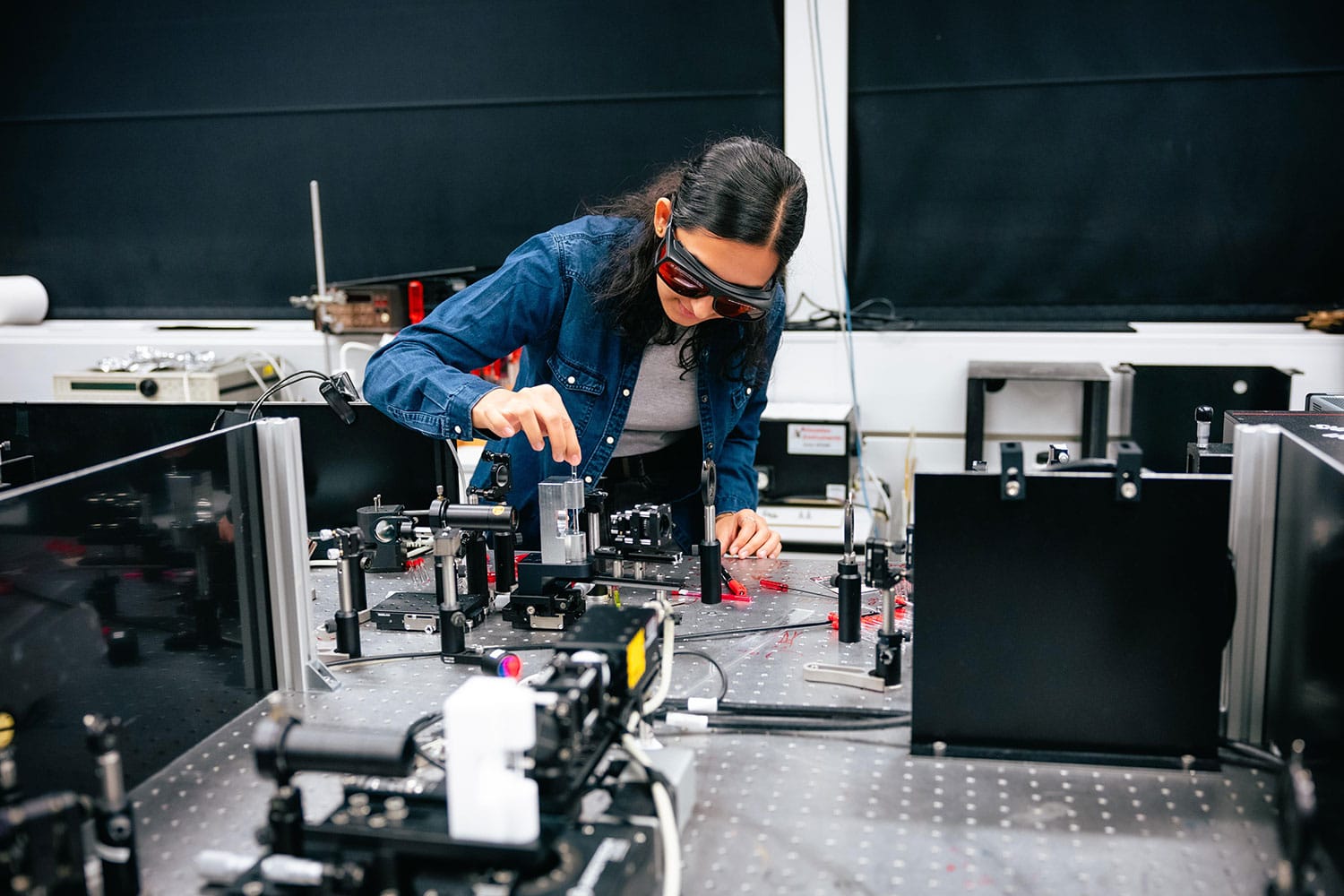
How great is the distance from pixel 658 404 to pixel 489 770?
118 centimetres

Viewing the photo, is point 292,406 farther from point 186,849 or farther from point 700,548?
point 186,849

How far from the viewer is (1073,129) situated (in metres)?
3.23

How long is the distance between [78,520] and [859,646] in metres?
0.95

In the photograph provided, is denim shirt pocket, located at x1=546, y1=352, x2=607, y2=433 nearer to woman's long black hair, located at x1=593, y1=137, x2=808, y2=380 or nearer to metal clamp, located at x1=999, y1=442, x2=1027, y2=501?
woman's long black hair, located at x1=593, y1=137, x2=808, y2=380

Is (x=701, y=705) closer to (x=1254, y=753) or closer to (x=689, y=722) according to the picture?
(x=689, y=722)

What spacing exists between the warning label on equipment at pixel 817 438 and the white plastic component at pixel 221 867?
219 centimetres

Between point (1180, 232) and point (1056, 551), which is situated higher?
point (1180, 232)

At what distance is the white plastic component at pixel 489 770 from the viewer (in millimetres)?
799

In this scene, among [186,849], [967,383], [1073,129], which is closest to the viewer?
[186,849]

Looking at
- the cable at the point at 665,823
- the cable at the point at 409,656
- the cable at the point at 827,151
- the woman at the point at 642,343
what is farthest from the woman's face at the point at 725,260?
the cable at the point at 827,151

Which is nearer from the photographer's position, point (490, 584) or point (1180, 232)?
point (490, 584)

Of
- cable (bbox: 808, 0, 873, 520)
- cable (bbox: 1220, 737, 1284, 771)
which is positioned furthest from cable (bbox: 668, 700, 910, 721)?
cable (bbox: 808, 0, 873, 520)

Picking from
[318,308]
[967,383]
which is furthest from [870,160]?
[318,308]

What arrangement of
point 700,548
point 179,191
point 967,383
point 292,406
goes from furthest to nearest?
1. point 179,191
2. point 967,383
3. point 292,406
4. point 700,548
